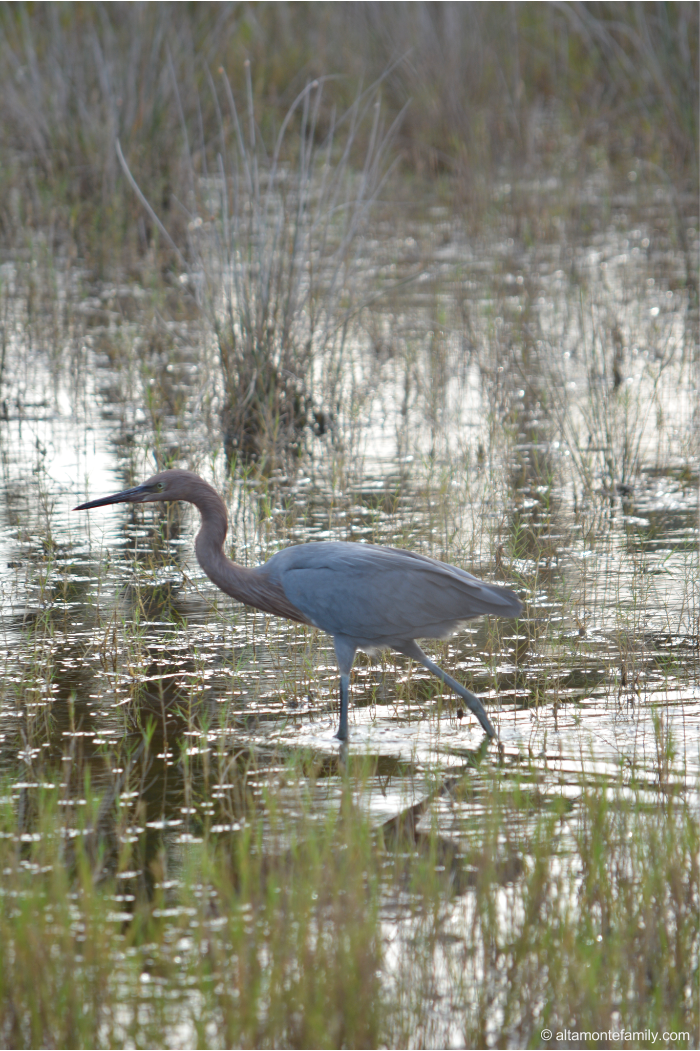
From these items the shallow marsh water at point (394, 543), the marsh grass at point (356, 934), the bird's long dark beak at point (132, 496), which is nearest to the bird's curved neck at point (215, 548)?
the bird's long dark beak at point (132, 496)

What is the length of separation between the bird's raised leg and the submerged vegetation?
4.1 inches

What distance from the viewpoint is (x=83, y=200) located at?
11.9m

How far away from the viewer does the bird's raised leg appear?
169 inches

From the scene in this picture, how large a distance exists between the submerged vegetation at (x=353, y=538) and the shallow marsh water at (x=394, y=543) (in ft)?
0.08

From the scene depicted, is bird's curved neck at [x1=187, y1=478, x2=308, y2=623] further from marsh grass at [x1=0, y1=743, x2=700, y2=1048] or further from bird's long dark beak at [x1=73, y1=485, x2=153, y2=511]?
marsh grass at [x1=0, y1=743, x2=700, y2=1048]

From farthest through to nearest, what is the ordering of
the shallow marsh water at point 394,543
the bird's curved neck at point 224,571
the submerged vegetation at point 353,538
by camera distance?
1. the bird's curved neck at point 224,571
2. the shallow marsh water at point 394,543
3. the submerged vegetation at point 353,538

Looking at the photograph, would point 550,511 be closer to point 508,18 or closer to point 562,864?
point 562,864

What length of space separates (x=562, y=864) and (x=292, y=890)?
81 cm

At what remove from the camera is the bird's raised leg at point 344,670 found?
4.29 meters

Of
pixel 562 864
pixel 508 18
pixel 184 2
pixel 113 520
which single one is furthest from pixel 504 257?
pixel 562 864

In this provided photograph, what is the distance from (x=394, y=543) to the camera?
6000 mm

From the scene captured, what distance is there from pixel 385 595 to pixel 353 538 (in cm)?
182

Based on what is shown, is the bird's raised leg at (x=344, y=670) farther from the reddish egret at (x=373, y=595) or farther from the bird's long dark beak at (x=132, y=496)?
the bird's long dark beak at (x=132, y=496)

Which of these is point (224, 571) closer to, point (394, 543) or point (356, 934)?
point (394, 543)
